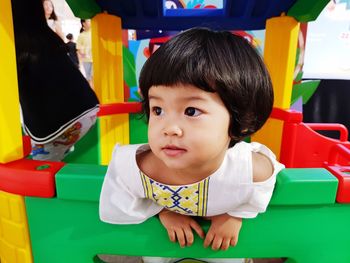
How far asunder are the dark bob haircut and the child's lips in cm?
9

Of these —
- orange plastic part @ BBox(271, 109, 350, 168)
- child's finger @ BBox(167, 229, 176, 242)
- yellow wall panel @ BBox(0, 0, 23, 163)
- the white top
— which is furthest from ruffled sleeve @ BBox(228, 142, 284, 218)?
orange plastic part @ BBox(271, 109, 350, 168)

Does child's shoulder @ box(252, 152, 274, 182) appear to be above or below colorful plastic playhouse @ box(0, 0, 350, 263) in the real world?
above

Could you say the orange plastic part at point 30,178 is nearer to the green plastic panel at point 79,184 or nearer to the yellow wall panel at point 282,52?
the green plastic panel at point 79,184

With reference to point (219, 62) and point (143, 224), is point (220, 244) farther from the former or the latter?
point (219, 62)

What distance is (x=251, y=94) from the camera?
1.46 feet

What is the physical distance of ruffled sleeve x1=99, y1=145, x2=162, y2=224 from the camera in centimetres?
49

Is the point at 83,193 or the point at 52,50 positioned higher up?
the point at 52,50

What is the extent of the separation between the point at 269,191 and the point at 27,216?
0.44 metres

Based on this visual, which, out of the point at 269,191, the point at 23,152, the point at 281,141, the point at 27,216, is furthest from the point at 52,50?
the point at 281,141

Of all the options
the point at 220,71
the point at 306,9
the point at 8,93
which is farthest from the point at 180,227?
the point at 306,9

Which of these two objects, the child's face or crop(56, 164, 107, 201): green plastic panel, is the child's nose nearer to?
the child's face

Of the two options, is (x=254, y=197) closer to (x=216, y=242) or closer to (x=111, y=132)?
(x=216, y=242)

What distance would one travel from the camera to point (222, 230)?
1.64ft

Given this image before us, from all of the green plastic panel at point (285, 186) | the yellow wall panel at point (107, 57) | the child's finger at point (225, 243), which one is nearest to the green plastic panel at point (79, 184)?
the green plastic panel at point (285, 186)
